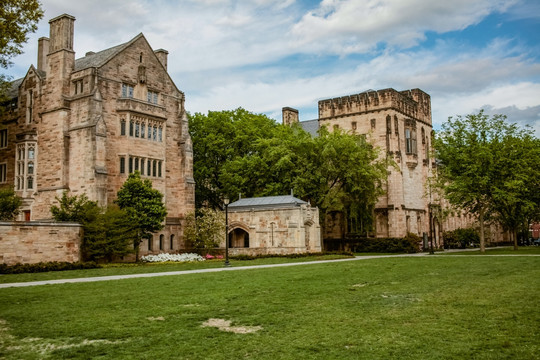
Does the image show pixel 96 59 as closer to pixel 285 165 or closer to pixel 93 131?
pixel 93 131

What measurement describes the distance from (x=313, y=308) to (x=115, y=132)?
30014mm

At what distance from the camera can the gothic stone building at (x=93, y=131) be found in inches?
1444

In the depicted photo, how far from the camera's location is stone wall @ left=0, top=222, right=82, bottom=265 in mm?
25969

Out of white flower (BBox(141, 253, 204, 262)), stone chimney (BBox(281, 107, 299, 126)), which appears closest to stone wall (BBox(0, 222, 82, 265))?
white flower (BBox(141, 253, 204, 262))

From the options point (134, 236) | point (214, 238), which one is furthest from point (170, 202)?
point (134, 236)

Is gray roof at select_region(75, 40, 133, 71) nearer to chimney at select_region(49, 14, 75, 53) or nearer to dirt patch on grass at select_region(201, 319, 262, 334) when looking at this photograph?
chimney at select_region(49, 14, 75, 53)

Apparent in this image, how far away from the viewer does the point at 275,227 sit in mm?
39250

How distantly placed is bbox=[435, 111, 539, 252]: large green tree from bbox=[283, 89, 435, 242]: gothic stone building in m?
8.03

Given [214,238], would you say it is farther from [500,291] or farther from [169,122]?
[500,291]

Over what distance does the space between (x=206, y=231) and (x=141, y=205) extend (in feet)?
23.4

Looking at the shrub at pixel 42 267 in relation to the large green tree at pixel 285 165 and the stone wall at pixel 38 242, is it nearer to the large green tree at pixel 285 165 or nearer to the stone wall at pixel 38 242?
the stone wall at pixel 38 242

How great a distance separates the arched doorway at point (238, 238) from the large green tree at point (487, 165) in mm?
17870

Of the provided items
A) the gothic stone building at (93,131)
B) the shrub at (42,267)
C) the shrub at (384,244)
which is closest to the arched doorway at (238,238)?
the gothic stone building at (93,131)

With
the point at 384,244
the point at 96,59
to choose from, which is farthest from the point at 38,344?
the point at 384,244
